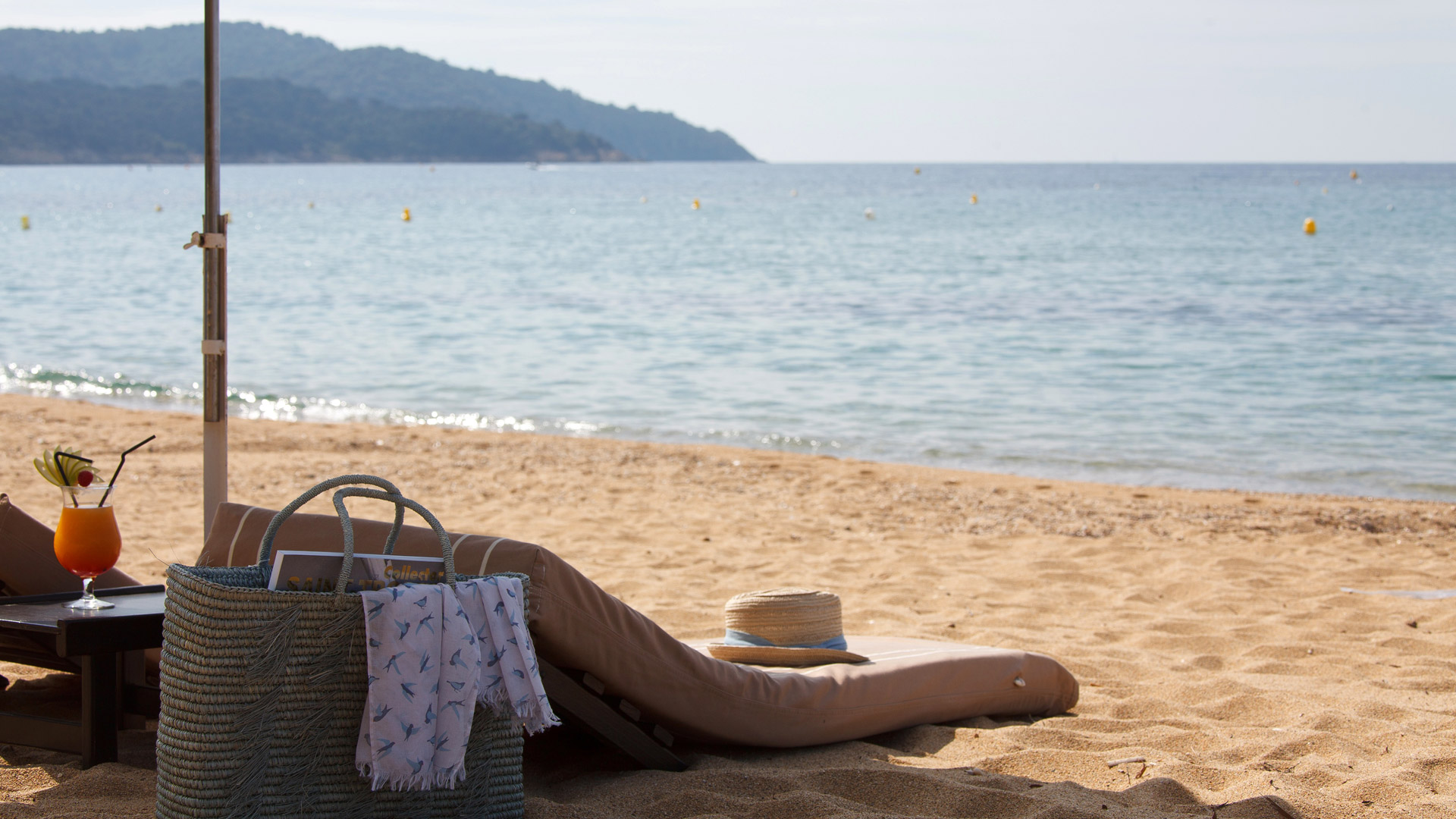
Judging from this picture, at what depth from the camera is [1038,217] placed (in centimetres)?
4547

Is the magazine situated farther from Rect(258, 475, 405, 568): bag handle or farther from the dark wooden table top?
the dark wooden table top

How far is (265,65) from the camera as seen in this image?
142000 millimetres

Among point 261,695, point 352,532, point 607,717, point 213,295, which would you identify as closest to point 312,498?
point 352,532

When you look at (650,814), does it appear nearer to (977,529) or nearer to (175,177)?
(977,529)

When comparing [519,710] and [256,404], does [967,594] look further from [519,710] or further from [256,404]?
[256,404]

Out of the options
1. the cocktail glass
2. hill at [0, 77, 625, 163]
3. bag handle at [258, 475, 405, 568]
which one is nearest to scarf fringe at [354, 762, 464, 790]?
bag handle at [258, 475, 405, 568]

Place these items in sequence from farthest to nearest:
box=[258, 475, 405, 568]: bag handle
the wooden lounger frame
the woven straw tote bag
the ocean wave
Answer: the ocean wave, the wooden lounger frame, box=[258, 475, 405, 568]: bag handle, the woven straw tote bag

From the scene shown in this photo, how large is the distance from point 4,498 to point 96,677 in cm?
71

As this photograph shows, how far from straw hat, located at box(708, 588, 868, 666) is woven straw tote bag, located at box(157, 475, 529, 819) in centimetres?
141

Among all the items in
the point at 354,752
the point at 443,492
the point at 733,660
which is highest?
the point at 354,752

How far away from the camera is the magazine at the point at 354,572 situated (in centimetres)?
212

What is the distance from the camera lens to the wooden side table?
2.62m

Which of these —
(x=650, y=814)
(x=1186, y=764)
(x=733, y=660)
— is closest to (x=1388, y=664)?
(x=1186, y=764)

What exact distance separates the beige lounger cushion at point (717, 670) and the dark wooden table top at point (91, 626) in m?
0.20
